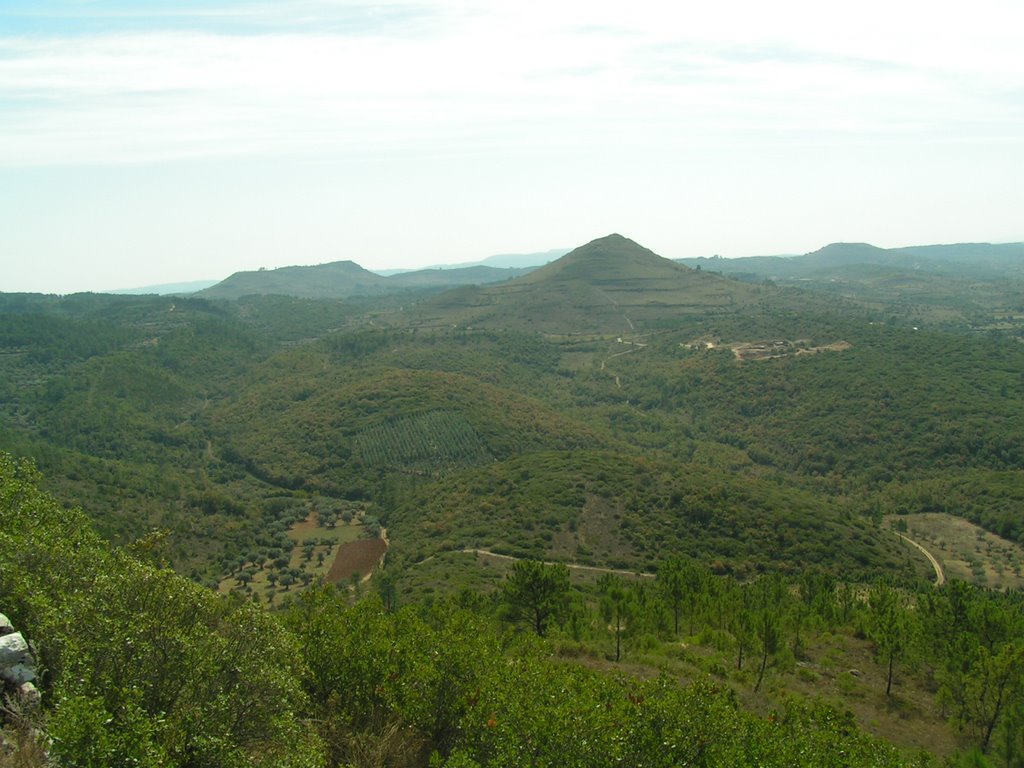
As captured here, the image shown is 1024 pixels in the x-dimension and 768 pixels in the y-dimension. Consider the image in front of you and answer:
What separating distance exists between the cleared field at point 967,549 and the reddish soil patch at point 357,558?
6134 centimetres

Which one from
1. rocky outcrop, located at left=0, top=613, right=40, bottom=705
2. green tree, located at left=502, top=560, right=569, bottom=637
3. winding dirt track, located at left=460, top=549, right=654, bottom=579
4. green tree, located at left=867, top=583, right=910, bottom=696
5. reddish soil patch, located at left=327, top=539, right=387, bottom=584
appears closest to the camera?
rocky outcrop, located at left=0, top=613, right=40, bottom=705

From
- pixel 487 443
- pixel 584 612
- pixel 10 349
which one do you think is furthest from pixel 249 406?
pixel 584 612

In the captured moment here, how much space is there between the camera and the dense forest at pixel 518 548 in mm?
16547

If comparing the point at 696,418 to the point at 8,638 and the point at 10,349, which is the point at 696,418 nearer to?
the point at 8,638

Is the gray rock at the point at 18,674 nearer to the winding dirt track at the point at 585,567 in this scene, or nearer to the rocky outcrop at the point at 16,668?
the rocky outcrop at the point at 16,668

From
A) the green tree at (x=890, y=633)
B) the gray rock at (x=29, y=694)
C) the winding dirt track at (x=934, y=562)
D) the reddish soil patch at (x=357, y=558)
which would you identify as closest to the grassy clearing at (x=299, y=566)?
the reddish soil patch at (x=357, y=558)

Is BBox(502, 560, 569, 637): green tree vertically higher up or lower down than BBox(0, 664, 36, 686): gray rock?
lower down

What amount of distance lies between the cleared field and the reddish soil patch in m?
61.3

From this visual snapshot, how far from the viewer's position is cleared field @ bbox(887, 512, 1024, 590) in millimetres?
69812

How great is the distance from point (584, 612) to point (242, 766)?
28279mm

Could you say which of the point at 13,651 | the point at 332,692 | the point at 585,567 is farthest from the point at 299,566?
the point at 13,651

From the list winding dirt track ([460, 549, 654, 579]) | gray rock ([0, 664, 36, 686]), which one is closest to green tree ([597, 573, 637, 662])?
winding dirt track ([460, 549, 654, 579])

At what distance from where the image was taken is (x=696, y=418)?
140 meters

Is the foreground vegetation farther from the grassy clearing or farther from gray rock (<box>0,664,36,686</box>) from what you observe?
the grassy clearing
